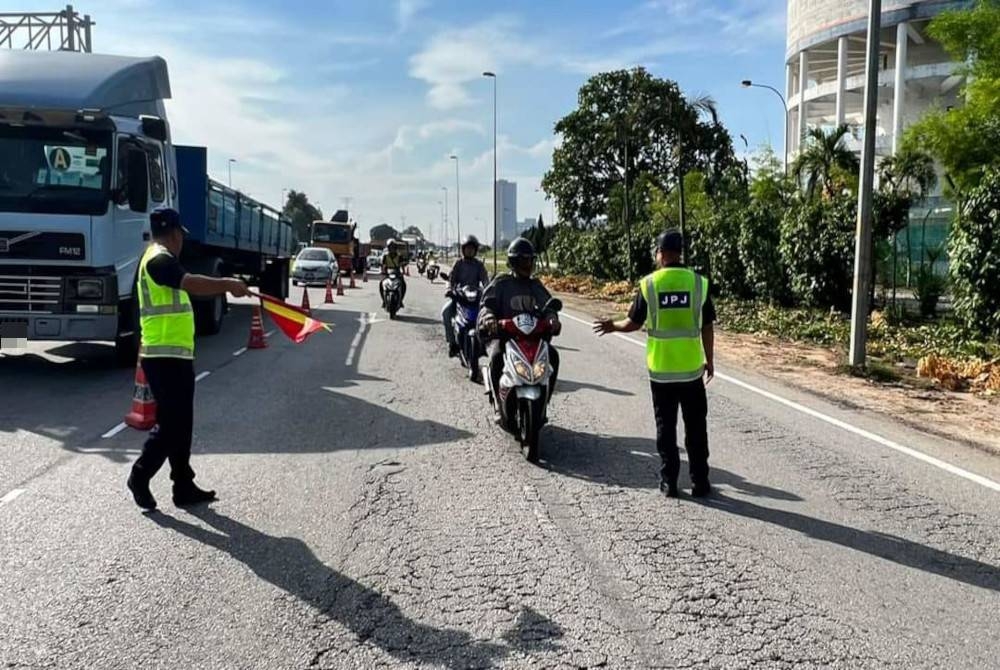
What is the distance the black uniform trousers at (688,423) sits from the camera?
6059 millimetres

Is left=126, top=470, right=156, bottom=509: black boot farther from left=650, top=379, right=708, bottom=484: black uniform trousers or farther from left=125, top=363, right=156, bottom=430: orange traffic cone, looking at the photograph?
left=650, top=379, right=708, bottom=484: black uniform trousers

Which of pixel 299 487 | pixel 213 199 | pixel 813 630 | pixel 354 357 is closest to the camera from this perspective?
pixel 813 630

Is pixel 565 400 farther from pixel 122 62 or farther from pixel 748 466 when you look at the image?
pixel 122 62

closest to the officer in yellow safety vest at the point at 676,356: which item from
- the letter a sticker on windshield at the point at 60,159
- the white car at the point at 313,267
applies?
the letter a sticker on windshield at the point at 60,159

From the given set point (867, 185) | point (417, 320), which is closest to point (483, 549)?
point (867, 185)

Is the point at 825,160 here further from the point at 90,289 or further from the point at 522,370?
the point at 90,289

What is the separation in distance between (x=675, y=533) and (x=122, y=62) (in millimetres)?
10337

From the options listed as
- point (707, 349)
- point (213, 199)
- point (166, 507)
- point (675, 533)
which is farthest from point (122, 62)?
point (675, 533)

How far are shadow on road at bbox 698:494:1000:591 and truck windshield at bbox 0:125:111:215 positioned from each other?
26.6 ft

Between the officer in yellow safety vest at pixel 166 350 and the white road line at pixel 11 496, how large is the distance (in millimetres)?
844

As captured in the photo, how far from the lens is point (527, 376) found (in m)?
7.01

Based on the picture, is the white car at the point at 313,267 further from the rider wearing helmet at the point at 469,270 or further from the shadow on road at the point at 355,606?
the shadow on road at the point at 355,606

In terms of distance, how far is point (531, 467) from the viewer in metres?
6.81

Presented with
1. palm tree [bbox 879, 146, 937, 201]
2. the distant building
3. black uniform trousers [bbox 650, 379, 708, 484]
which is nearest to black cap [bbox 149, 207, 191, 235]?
black uniform trousers [bbox 650, 379, 708, 484]
